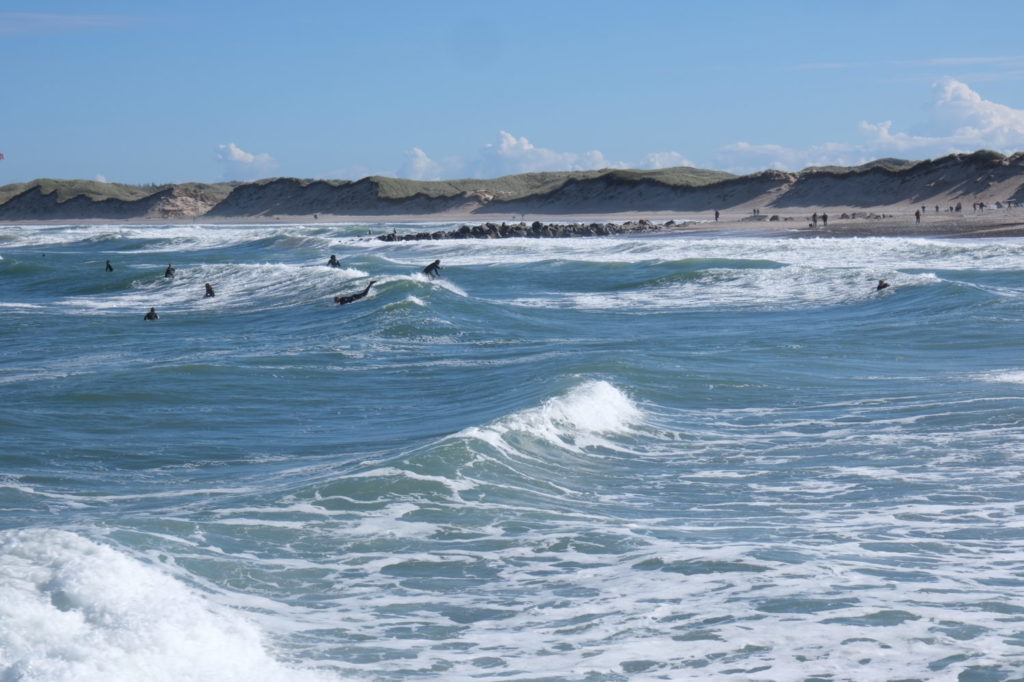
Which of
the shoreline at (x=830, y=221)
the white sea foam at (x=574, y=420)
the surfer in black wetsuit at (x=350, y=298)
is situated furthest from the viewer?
the shoreline at (x=830, y=221)

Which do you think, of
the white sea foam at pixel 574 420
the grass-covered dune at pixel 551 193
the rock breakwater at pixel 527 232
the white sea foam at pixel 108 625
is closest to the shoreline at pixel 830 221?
the rock breakwater at pixel 527 232

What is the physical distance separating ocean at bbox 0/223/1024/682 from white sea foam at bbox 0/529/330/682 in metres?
0.02

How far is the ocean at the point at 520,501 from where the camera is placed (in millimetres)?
6969

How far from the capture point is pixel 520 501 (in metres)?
10.6

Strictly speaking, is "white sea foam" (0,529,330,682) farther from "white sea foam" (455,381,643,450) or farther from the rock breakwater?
the rock breakwater

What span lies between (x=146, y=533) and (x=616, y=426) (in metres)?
6.08

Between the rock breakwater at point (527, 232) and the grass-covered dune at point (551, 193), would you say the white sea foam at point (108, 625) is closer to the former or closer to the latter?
the rock breakwater at point (527, 232)

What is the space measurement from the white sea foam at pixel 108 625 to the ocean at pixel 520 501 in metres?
0.02

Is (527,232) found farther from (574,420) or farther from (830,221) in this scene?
(574,420)

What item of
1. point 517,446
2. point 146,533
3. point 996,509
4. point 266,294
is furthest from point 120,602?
point 266,294

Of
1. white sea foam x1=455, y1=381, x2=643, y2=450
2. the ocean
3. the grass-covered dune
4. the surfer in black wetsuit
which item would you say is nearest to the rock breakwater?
the grass-covered dune

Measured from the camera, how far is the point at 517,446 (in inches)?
491

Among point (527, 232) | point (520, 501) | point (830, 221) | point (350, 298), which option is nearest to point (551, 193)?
point (527, 232)

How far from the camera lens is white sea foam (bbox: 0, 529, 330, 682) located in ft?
21.0
